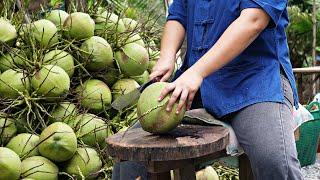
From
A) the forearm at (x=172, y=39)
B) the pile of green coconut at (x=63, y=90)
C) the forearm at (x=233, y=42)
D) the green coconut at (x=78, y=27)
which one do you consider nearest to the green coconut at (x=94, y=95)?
the pile of green coconut at (x=63, y=90)

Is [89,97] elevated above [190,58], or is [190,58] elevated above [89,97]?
[190,58]

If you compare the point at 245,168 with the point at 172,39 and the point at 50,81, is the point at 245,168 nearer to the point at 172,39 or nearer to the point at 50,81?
the point at 172,39

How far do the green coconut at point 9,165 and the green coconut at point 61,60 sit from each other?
0.55 metres

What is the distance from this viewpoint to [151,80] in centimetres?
220

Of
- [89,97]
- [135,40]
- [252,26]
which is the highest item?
[252,26]

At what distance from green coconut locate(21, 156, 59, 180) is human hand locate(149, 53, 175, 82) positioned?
693 mm

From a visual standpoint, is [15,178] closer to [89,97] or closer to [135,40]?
[89,97]

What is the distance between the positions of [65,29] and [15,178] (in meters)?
0.90

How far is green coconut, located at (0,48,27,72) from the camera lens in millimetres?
2781

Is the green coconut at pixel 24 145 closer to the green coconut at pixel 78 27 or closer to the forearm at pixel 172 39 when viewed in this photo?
the green coconut at pixel 78 27

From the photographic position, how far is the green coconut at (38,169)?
2.48 m

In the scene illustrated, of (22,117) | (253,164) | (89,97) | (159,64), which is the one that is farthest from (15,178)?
(253,164)

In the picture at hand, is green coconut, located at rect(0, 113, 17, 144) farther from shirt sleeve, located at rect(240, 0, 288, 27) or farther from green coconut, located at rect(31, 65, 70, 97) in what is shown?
shirt sleeve, located at rect(240, 0, 288, 27)

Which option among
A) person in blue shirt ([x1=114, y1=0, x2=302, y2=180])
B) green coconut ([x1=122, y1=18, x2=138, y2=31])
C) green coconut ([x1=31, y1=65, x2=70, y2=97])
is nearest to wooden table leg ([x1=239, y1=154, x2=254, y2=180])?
person in blue shirt ([x1=114, y1=0, x2=302, y2=180])
